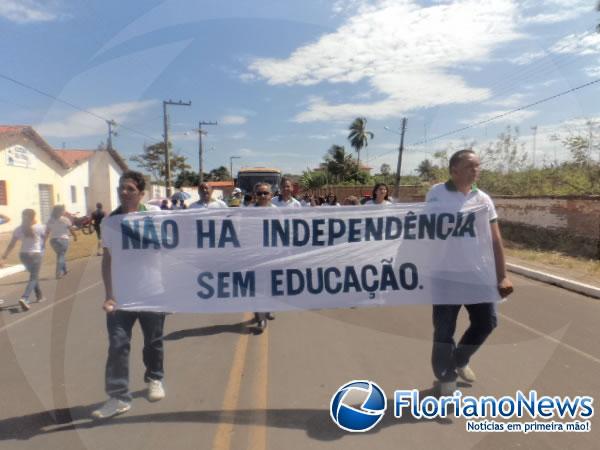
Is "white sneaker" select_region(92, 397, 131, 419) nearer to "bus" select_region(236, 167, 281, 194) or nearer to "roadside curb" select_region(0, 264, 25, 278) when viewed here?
"roadside curb" select_region(0, 264, 25, 278)

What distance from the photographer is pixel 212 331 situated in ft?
18.0

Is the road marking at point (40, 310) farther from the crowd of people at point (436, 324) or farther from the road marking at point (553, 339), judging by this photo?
the road marking at point (553, 339)

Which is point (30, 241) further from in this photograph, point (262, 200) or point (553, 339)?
point (553, 339)

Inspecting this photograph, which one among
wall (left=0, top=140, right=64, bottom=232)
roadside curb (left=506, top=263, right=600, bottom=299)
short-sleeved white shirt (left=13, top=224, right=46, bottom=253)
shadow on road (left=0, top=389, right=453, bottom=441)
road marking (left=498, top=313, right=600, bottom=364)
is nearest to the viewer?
shadow on road (left=0, top=389, right=453, bottom=441)

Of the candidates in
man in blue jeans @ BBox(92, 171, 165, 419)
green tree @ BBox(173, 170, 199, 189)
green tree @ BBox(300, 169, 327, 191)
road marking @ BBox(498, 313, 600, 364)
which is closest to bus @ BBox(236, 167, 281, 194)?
road marking @ BBox(498, 313, 600, 364)

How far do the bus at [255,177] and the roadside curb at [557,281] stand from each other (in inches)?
540

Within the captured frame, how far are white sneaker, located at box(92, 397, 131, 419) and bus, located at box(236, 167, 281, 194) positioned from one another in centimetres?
1911

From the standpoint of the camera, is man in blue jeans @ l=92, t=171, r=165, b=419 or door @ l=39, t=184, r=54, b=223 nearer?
man in blue jeans @ l=92, t=171, r=165, b=419

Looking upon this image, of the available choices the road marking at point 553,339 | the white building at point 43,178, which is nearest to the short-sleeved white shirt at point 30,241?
the road marking at point 553,339

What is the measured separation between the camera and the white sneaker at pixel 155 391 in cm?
356

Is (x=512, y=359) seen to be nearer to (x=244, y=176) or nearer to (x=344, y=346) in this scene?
(x=344, y=346)

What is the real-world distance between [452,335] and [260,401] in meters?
1.62

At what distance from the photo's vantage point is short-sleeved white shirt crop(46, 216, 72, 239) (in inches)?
381

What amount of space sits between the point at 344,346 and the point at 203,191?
9.80ft
